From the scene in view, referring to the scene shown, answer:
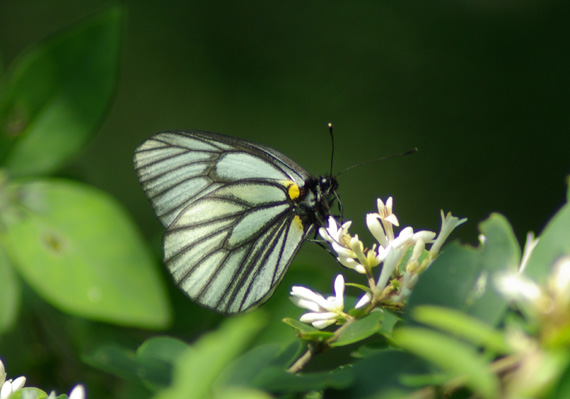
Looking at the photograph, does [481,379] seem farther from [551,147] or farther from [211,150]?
[551,147]

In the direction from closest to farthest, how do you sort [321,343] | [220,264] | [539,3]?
1. [321,343]
2. [220,264]
3. [539,3]

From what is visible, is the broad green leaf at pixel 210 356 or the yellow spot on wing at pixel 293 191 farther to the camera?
the yellow spot on wing at pixel 293 191

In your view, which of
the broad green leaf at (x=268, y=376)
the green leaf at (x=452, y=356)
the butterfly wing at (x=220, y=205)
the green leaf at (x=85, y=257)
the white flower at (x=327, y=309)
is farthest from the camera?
the butterfly wing at (x=220, y=205)

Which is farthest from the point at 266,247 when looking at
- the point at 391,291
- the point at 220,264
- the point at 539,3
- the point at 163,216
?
the point at 539,3

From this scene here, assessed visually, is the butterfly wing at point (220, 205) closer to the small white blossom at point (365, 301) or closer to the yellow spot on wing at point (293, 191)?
the yellow spot on wing at point (293, 191)

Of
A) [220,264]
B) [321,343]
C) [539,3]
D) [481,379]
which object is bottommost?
[220,264]

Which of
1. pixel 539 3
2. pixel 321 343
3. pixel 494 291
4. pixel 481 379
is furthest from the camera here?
pixel 539 3

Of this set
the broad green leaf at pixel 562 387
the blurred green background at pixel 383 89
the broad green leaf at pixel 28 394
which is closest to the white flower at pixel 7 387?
the broad green leaf at pixel 28 394

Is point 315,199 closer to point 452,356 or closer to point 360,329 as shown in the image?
point 360,329
